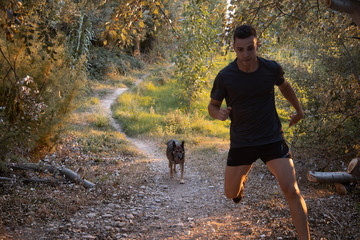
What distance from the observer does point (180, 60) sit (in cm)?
1289

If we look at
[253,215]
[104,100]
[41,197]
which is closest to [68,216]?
[41,197]

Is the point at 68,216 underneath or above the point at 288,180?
underneath

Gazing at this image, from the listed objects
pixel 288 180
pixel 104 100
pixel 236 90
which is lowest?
pixel 288 180

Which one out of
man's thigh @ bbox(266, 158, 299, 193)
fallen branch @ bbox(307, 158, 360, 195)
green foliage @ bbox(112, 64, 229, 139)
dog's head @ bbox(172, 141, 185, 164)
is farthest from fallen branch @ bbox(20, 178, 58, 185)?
green foliage @ bbox(112, 64, 229, 139)

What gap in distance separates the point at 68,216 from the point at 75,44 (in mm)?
15377

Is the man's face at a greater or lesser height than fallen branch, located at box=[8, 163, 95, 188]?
greater

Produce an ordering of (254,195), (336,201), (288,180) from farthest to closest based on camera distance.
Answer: (254,195) < (336,201) < (288,180)

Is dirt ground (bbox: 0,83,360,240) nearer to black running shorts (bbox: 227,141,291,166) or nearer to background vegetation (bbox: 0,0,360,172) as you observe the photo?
background vegetation (bbox: 0,0,360,172)

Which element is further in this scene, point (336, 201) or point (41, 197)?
point (336, 201)

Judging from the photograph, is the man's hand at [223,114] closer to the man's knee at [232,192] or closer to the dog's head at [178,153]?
the man's knee at [232,192]

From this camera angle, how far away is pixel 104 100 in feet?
62.7

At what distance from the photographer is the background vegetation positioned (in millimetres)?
4664

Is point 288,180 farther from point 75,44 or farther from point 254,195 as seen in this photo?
point 75,44

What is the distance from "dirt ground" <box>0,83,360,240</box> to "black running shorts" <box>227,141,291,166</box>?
1225mm
